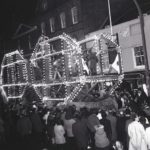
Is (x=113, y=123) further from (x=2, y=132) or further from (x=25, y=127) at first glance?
(x=2, y=132)

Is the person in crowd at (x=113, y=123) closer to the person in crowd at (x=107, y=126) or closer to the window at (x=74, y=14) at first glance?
the person in crowd at (x=107, y=126)

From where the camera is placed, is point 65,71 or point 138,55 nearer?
point 65,71

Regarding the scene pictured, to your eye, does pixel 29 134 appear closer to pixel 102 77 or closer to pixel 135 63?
pixel 102 77

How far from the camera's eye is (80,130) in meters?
10.5

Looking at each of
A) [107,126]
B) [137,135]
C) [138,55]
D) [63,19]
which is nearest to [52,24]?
[63,19]

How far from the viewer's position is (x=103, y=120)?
10.2 m

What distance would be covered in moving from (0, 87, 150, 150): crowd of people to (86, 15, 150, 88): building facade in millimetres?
8779

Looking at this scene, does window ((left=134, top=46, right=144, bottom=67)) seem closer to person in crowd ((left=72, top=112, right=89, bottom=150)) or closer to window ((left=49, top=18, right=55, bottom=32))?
person in crowd ((left=72, top=112, right=89, bottom=150))

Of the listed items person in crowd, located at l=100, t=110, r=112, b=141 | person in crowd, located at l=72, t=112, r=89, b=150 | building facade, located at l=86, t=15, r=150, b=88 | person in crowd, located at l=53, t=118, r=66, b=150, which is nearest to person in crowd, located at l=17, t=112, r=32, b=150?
person in crowd, located at l=53, t=118, r=66, b=150

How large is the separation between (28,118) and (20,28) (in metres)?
33.5

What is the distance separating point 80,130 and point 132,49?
15.9 meters

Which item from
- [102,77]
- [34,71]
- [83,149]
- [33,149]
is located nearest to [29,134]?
[33,149]

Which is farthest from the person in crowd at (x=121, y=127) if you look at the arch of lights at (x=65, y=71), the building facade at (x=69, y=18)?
the building facade at (x=69, y=18)

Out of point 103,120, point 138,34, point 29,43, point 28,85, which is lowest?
point 103,120
